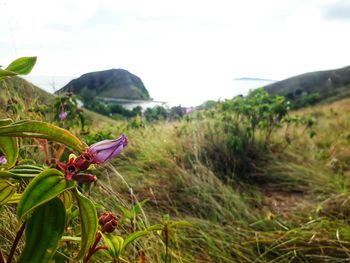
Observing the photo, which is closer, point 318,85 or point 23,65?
point 23,65

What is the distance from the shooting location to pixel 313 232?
2365 mm

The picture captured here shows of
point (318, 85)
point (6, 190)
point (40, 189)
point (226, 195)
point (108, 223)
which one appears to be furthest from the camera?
point (318, 85)

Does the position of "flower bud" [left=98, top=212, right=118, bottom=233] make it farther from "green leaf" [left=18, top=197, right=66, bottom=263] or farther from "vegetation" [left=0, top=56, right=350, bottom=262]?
"green leaf" [left=18, top=197, right=66, bottom=263]

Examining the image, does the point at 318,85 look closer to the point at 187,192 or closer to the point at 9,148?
the point at 187,192

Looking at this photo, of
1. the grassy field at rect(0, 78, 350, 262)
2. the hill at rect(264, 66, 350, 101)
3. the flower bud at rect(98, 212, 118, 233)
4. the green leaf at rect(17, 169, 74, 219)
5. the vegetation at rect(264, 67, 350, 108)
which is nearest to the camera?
the green leaf at rect(17, 169, 74, 219)

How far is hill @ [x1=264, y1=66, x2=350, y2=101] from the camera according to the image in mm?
36062

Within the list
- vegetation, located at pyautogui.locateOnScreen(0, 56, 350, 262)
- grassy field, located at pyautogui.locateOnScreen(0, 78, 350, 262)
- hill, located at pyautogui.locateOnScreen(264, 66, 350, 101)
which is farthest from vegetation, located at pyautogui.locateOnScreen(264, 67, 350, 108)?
grassy field, located at pyautogui.locateOnScreen(0, 78, 350, 262)

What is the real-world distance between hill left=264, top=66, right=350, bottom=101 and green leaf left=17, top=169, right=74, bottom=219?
115 ft

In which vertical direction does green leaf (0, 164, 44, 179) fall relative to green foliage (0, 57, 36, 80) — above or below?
below

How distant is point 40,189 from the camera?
2.03ft

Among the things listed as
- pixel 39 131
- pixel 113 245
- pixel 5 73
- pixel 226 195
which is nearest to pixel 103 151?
pixel 39 131

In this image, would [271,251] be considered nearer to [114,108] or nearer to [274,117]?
[274,117]

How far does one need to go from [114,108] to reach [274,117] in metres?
14.0

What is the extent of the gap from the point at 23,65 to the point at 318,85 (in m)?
41.9
